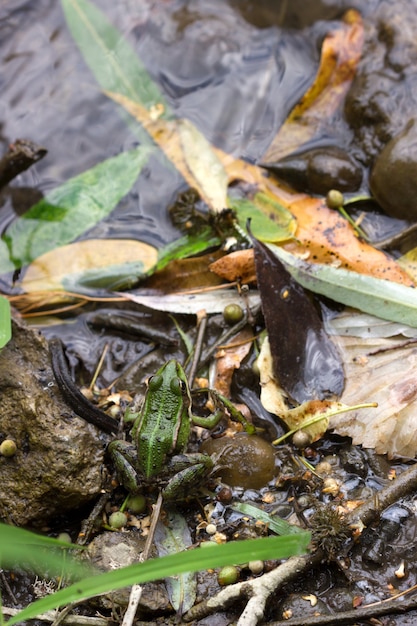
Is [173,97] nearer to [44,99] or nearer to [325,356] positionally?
[44,99]

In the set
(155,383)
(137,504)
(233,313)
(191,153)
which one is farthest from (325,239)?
(137,504)

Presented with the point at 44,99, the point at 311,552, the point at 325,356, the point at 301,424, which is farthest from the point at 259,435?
the point at 44,99

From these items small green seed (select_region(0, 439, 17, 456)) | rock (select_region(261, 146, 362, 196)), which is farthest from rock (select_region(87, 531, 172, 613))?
rock (select_region(261, 146, 362, 196))

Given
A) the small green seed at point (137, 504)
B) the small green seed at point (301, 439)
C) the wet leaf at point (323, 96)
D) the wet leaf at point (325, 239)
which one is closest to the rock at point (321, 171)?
the wet leaf at point (325, 239)

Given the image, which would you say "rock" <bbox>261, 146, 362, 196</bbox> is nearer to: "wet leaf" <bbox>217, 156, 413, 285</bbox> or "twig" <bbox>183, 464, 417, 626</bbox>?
"wet leaf" <bbox>217, 156, 413, 285</bbox>

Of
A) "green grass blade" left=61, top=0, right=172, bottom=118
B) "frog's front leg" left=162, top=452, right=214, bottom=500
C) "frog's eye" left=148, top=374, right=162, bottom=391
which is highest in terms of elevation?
"green grass blade" left=61, top=0, right=172, bottom=118
